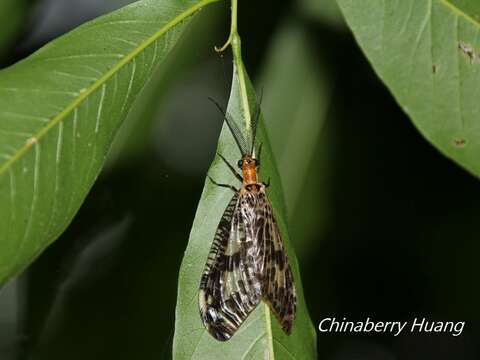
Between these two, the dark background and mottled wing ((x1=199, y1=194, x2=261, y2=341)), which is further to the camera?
the dark background

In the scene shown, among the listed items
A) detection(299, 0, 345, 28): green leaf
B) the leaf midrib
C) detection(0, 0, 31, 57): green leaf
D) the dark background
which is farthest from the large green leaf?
the leaf midrib

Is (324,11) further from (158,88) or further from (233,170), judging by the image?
(233,170)

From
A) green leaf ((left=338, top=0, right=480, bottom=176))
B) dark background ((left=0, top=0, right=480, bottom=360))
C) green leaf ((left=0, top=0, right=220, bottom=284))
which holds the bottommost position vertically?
dark background ((left=0, top=0, right=480, bottom=360))

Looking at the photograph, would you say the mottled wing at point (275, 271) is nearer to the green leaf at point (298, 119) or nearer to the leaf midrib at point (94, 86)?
the leaf midrib at point (94, 86)

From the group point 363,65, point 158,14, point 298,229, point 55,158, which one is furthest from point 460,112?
point 298,229

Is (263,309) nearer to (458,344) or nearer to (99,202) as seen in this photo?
(99,202)

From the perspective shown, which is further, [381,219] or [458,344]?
[458,344]

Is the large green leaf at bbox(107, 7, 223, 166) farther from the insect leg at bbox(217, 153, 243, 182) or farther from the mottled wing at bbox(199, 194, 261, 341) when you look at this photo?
the insect leg at bbox(217, 153, 243, 182)
